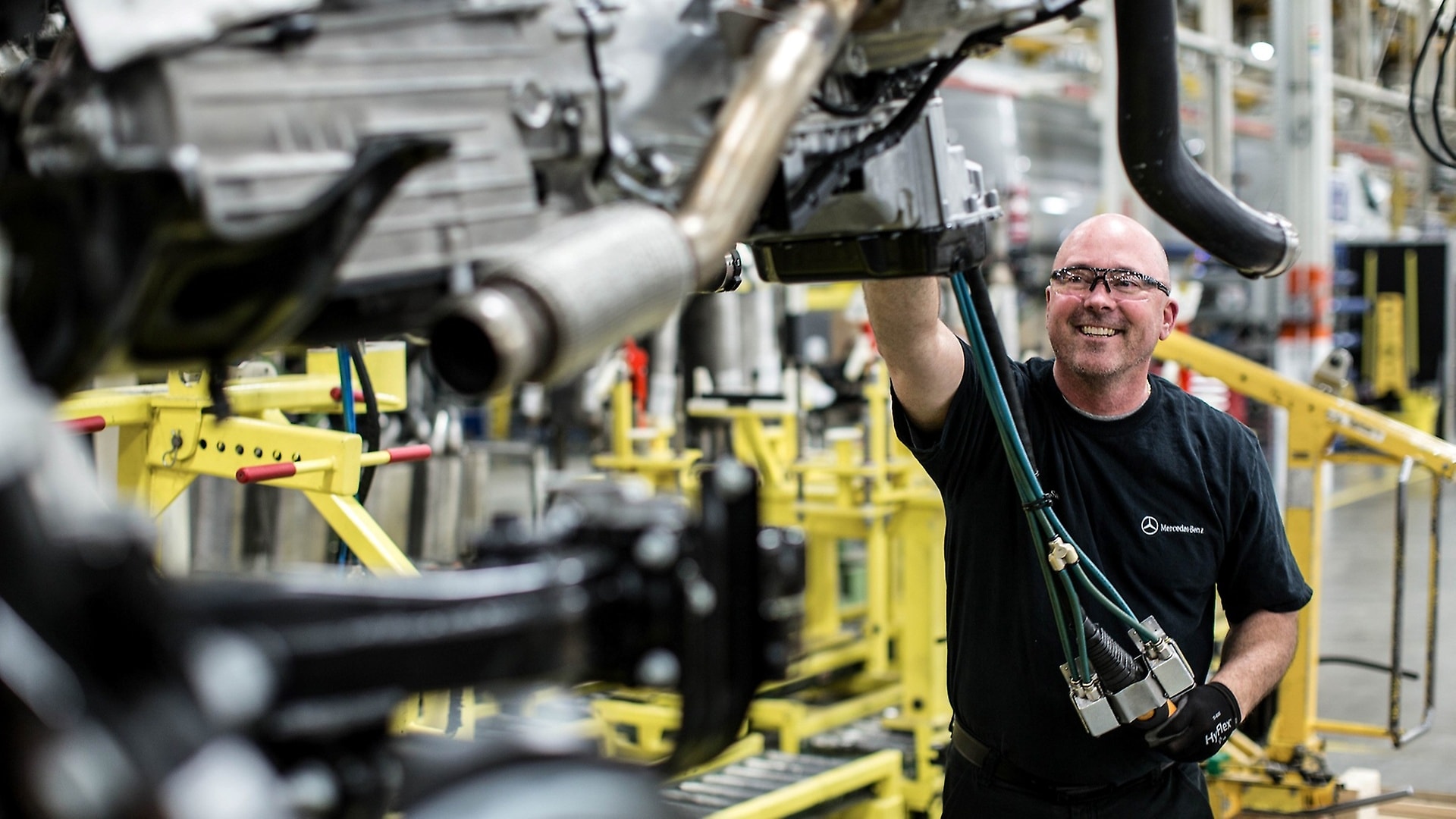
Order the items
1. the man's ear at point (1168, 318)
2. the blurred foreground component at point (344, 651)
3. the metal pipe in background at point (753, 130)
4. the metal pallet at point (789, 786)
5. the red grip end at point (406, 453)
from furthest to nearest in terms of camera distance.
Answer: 1. the metal pallet at point (789, 786)
2. the red grip end at point (406, 453)
3. the man's ear at point (1168, 318)
4. the metal pipe in background at point (753, 130)
5. the blurred foreground component at point (344, 651)

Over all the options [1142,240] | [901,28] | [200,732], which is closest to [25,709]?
[200,732]

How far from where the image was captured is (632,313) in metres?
0.86

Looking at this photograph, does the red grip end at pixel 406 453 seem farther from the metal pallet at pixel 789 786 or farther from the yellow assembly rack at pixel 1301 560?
the yellow assembly rack at pixel 1301 560

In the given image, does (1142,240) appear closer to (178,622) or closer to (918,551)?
(178,622)

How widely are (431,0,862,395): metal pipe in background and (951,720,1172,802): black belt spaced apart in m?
1.47

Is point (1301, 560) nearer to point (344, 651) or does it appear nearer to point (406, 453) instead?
point (406, 453)

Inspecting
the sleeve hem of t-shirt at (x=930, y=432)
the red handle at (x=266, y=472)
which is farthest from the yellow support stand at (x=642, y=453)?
the sleeve hem of t-shirt at (x=930, y=432)

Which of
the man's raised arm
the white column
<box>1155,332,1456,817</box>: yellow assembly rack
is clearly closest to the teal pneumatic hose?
the man's raised arm

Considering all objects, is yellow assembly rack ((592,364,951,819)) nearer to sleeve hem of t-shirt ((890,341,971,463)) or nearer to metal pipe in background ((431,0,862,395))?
sleeve hem of t-shirt ((890,341,971,463))

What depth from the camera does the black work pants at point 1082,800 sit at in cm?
212

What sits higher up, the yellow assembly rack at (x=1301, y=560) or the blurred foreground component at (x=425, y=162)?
the blurred foreground component at (x=425, y=162)

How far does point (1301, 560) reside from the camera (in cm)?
395

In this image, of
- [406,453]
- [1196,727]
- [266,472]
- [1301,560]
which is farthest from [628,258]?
[1301,560]

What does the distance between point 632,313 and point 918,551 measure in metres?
3.98
